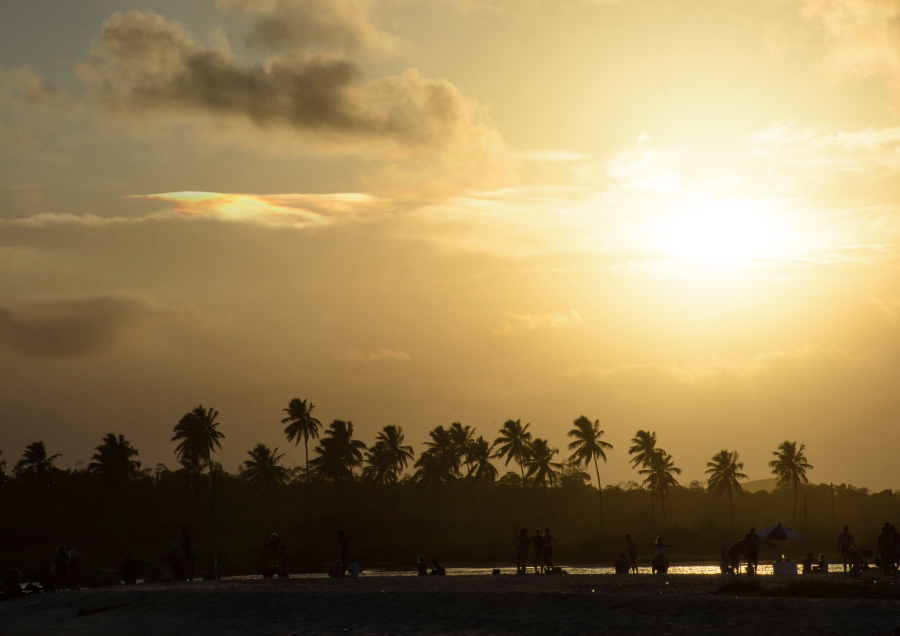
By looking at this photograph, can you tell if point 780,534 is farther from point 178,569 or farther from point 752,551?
point 178,569

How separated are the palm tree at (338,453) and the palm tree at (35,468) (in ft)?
96.8

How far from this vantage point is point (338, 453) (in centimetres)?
9550

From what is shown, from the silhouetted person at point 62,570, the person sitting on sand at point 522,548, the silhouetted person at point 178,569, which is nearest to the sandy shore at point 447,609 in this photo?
the person sitting on sand at point 522,548

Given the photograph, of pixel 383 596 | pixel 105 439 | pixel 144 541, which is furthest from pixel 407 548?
pixel 383 596

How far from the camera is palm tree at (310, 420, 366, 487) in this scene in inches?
3748

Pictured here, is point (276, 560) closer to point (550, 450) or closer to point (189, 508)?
A: point (550, 450)

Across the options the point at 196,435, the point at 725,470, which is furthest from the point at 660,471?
the point at 196,435

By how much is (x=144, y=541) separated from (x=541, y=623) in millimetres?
81950

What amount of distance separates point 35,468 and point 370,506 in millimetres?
37568

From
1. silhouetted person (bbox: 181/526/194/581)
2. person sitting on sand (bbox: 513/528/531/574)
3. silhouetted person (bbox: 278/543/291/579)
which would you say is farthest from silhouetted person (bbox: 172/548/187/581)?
person sitting on sand (bbox: 513/528/531/574)

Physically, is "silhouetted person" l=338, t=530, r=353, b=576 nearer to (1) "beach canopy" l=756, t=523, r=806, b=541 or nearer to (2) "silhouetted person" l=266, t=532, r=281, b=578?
(2) "silhouetted person" l=266, t=532, r=281, b=578

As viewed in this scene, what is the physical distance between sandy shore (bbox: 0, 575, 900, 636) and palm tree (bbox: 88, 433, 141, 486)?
6965 centimetres

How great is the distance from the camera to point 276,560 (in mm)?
31250

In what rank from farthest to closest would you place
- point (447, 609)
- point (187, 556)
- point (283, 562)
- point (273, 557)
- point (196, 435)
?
1. point (196, 435)
2. point (283, 562)
3. point (187, 556)
4. point (273, 557)
5. point (447, 609)
